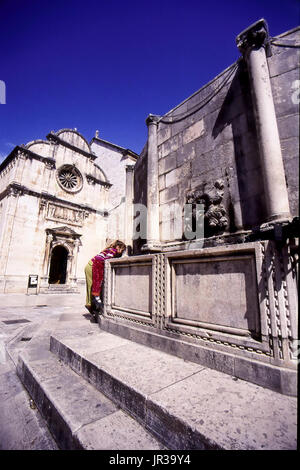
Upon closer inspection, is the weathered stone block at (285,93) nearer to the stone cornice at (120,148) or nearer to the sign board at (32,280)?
the sign board at (32,280)

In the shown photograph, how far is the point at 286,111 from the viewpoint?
3.09 m

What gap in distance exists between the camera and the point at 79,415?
63.5 inches

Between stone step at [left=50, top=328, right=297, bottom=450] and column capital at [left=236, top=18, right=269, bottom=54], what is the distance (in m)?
4.78

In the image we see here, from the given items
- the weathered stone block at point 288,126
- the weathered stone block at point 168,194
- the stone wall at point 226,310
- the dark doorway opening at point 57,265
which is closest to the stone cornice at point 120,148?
the dark doorway opening at point 57,265

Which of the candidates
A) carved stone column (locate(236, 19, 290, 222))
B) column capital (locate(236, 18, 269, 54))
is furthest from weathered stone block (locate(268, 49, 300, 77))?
column capital (locate(236, 18, 269, 54))

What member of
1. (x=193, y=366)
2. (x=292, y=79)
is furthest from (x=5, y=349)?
(x=292, y=79)

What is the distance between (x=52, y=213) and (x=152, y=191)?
16.1m

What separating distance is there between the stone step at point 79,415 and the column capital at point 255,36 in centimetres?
524

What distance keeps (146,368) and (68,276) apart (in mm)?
18240

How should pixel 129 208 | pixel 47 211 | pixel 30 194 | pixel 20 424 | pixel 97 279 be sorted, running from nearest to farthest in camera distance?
pixel 20 424, pixel 97 279, pixel 129 208, pixel 30 194, pixel 47 211

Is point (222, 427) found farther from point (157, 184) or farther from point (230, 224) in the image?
point (157, 184)

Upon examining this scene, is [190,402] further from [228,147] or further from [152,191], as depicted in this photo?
[152,191]

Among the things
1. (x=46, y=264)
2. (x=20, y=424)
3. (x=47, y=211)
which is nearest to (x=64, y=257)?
(x=46, y=264)

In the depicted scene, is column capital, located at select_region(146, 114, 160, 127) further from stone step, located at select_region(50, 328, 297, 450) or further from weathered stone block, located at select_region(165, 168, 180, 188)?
stone step, located at select_region(50, 328, 297, 450)
